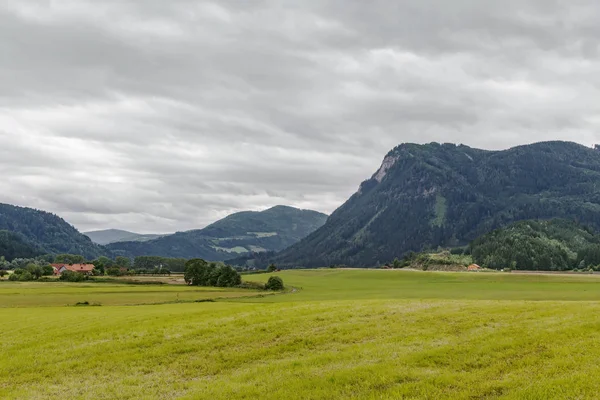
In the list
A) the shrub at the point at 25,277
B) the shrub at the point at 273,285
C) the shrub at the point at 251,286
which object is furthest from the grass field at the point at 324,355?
the shrub at the point at 25,277

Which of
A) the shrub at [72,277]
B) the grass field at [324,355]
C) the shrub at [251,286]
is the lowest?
the shrub at [251,286]

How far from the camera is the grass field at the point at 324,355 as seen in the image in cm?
2081

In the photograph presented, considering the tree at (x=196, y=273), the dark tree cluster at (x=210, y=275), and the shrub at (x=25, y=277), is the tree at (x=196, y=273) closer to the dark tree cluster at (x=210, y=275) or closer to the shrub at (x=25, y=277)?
the dark tree cluster at (x=210, y=275)

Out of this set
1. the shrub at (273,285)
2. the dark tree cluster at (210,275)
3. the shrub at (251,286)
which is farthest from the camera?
the dark tree cluster at (210,275)

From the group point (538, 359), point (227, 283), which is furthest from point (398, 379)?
point (227, 283)

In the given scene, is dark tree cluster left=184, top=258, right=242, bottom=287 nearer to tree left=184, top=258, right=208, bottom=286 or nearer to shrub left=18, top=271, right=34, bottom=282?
tree left=184, top=258, right=208, bottom=286

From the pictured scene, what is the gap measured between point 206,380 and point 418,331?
562 inches

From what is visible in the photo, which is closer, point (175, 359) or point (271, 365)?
point (271, 365)

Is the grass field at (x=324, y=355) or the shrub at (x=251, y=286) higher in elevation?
the grass field at (x=324, y=355)

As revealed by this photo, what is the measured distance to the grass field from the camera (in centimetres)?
2081

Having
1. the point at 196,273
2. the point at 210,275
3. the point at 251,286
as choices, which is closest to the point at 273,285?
the point at 251,286

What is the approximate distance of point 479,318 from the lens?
33438mm

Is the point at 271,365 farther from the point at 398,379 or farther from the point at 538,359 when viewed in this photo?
the point at 538,359

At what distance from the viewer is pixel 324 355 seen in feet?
87.9
